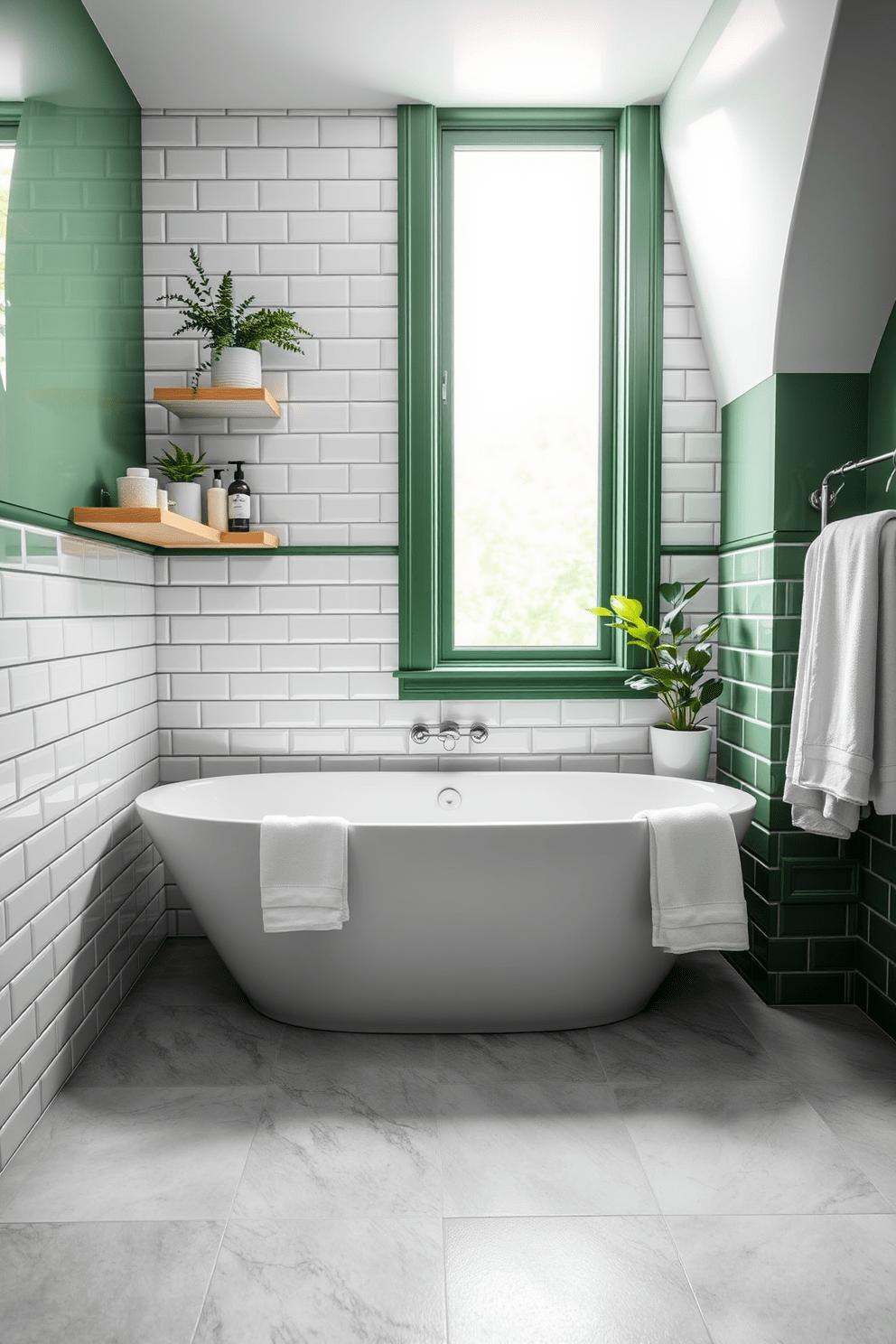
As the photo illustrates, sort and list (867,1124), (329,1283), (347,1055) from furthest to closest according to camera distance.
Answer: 1. (347,1055)
2. (867,1124)
3. (329,1283)

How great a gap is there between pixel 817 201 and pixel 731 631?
1.32 meters

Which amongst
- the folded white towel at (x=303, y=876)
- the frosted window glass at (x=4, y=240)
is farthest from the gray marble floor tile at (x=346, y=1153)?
the frosted window glass at (x=4, y=240)

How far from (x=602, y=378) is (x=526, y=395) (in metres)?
0.28

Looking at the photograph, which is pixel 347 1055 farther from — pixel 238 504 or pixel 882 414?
pixel 882 414

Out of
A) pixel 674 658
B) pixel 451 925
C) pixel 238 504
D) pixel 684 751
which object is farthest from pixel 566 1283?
pixel 238 504

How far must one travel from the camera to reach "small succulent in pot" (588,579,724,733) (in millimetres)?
3029

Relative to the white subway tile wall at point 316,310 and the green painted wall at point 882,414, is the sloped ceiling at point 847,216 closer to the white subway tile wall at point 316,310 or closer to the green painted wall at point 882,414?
the green painted wall at point 882,414

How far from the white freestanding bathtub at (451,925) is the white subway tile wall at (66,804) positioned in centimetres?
25

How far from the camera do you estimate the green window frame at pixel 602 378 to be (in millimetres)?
3197

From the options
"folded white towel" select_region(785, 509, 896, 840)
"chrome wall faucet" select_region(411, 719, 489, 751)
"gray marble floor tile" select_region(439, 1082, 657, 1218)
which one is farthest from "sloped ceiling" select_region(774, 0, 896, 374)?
"gray marble floor tile" select_region(439, 1082, 657, 1218)

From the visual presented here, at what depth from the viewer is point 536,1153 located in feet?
6.63

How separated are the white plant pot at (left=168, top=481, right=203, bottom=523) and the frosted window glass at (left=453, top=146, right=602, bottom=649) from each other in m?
0.95

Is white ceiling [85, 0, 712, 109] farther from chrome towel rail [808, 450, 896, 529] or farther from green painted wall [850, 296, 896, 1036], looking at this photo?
chrome towel rail [808, 450, 896, 529]

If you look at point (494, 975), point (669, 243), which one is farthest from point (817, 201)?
point (494, 975)
